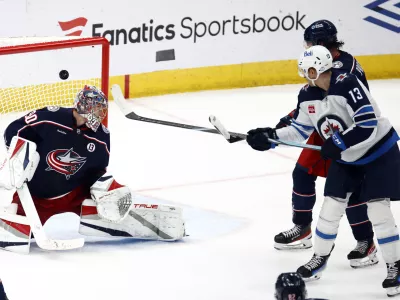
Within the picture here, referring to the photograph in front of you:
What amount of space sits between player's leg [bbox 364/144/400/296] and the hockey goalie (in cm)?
97

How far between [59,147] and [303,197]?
1.03 m

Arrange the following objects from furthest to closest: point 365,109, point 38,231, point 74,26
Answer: point 74,26
point 38,231
point 365,109

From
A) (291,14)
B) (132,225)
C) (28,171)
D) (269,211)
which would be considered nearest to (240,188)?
(269,211)

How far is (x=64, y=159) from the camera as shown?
4.22m

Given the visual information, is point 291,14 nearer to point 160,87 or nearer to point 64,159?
point 160,87

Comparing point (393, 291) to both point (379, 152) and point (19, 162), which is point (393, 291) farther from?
point (19, 162)

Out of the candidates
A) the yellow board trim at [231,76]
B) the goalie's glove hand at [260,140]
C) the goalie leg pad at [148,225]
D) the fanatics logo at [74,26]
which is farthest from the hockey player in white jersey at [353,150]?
the yellow board trim at [231,76]

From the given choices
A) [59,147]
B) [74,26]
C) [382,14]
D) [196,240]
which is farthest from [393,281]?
[382,14]

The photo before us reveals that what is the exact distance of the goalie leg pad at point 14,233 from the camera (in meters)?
4.17

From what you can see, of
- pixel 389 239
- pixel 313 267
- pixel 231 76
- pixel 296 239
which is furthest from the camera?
pixel 231 76

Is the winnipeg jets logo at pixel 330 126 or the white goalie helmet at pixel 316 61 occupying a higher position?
the white goalie helmet at pixel 316 61

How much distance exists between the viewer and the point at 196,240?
4.47m

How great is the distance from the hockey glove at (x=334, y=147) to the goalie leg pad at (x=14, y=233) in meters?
1.27

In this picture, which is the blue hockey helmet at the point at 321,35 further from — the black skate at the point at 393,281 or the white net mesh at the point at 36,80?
the white net mesh at the point at 36,80
